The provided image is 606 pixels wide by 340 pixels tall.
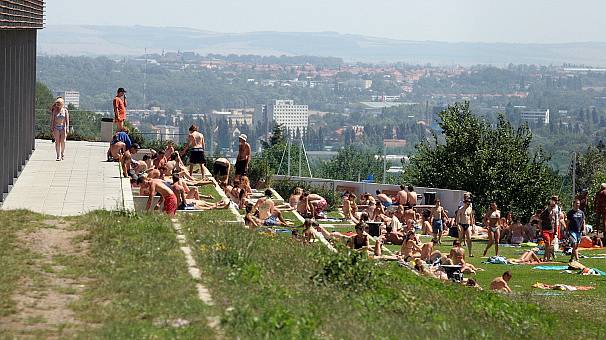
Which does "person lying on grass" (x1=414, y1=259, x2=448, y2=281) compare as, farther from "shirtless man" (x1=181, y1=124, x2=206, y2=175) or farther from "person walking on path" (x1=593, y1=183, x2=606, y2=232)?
"shirtless man" (x1=181, y1=124, x2=206, y2=175)

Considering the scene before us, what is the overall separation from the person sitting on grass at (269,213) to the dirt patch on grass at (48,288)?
10.6 meters

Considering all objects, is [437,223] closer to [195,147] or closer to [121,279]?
[195,147]

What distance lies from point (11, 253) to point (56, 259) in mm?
464

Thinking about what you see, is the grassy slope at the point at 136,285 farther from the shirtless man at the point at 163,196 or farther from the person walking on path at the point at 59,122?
the person walking on path at the point at 59,122

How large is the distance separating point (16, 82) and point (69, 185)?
283 centimetres

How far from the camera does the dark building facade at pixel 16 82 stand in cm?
1936

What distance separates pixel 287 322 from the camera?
324 inches

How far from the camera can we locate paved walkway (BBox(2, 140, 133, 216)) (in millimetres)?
17875

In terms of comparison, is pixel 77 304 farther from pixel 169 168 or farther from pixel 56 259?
pixel 169 168

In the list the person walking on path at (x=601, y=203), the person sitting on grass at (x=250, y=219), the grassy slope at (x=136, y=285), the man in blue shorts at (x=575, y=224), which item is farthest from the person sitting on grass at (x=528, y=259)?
the grassy slope at (x=136, y=285)

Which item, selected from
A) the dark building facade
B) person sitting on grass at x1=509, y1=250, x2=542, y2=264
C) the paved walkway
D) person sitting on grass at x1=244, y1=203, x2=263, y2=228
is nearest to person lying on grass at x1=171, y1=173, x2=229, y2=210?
person sitting on grass at x1=244, y1=203, x2=263, y2=228

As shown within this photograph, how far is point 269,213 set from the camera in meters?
23.8

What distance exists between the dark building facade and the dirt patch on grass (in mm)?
6604

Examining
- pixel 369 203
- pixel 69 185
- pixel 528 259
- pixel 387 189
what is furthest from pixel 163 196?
pixel 387 189
